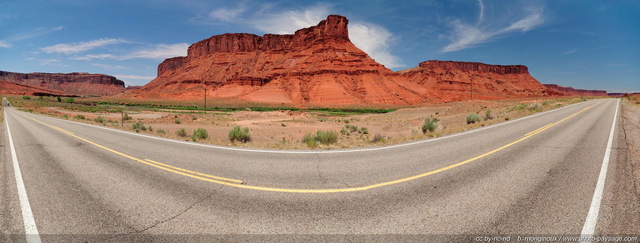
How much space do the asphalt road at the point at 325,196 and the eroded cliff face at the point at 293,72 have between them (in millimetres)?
83321

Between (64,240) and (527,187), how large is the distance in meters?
7.84

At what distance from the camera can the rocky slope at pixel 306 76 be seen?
99812 mm

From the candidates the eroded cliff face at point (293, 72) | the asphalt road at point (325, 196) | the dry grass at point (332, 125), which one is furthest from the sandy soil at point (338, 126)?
the eroded cliff face at point (293, 72)

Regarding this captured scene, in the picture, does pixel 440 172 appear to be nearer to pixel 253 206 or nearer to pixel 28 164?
pixel 253 206

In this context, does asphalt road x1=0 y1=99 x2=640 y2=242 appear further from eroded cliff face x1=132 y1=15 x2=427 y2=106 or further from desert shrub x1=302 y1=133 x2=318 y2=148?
eroded cliff face x1=132 y1=15 x2=427 y2=106

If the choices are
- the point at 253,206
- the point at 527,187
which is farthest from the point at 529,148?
the point at 253,206

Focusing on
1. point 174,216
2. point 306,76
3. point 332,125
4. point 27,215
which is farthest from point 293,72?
point 174,216

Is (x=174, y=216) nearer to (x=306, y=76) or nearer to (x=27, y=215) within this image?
(x=27, y=215)

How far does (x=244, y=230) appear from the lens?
3344 millimetres

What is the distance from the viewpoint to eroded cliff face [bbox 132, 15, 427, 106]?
99000 mm

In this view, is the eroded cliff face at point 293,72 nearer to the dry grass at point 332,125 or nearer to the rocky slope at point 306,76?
the rocky slope at point 306,76

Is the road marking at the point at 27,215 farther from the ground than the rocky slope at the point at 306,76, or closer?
closer

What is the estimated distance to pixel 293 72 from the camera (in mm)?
112438

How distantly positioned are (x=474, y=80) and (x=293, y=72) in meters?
123
